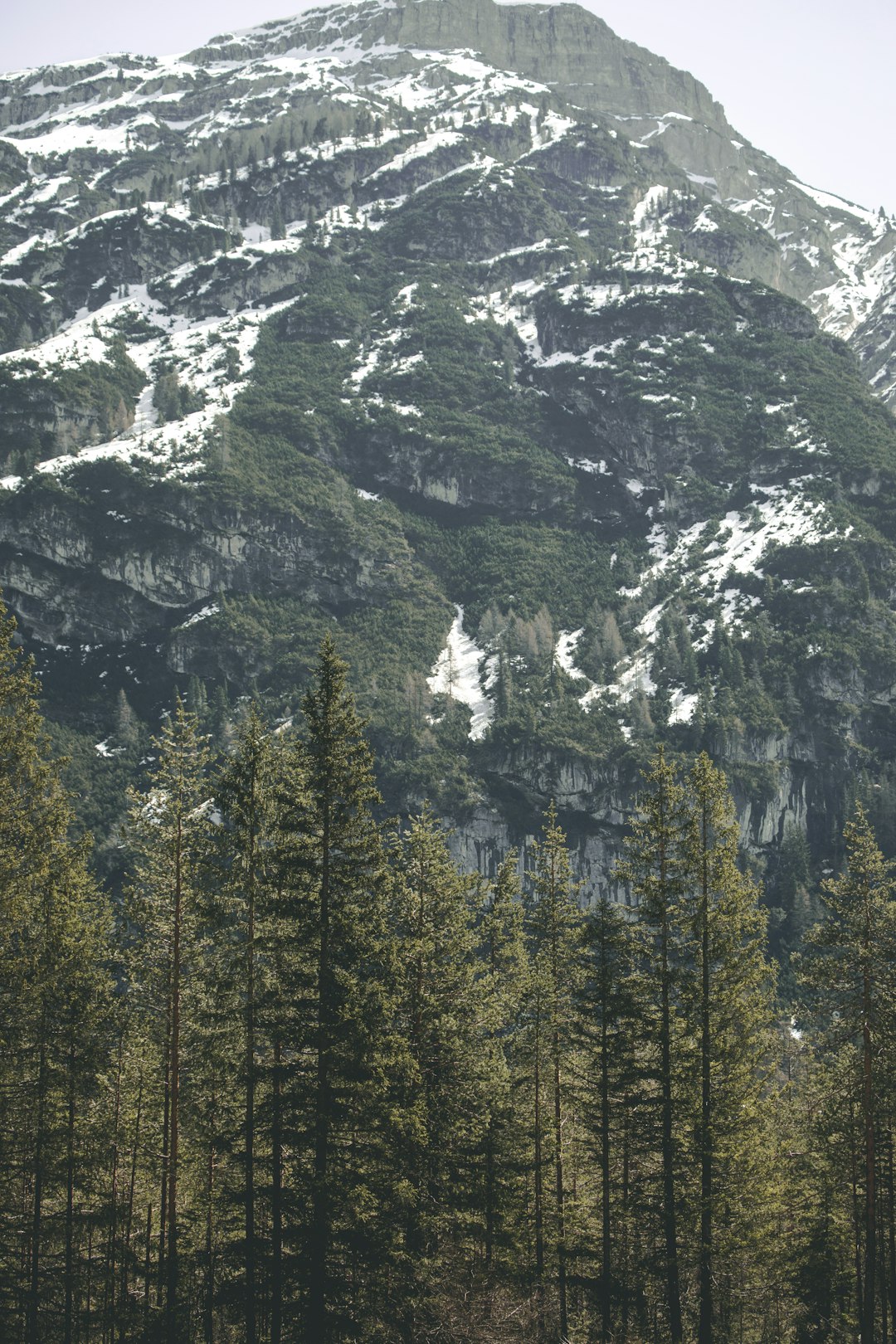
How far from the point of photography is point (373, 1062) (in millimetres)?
31984

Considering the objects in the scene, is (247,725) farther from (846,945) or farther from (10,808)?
(846,945)

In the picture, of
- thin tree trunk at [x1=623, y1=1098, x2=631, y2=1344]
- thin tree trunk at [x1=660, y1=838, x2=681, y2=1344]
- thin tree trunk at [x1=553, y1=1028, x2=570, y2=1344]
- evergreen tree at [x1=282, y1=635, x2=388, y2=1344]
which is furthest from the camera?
thin tree trunk at [x1=553, y1=1028, x2=570, y2=1344]

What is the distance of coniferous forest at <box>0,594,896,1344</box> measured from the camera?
32469 millimetres

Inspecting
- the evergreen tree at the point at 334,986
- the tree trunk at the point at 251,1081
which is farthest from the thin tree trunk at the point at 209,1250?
the evergreen tree at the point at 334,986

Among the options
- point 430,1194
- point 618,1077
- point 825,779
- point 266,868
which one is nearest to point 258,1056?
point 266,868

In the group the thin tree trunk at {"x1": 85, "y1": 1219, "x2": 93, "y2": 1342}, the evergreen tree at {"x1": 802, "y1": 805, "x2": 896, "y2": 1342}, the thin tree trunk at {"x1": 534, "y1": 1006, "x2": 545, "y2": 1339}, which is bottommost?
the thin tree trunk at {"x1": 85, "y1": 1219, "x2": 93, "y2": 1342}

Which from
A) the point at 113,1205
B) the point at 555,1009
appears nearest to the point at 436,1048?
the point at 555,1009

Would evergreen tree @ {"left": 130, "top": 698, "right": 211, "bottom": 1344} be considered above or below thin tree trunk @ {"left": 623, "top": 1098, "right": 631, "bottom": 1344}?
above

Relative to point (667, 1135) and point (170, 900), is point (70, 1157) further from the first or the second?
point (667, 1135)

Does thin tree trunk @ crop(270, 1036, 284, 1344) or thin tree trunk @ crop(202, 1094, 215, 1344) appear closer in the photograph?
thin tree trunk @ crop(270, 1036, 284, 1344)

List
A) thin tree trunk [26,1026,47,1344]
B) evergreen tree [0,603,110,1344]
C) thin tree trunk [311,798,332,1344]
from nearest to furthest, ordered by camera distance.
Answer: thin tree trunk [311,798,332,1344], evergreen tree [0,603,110,1344], thin tree trunk [26,1026,47,1344]

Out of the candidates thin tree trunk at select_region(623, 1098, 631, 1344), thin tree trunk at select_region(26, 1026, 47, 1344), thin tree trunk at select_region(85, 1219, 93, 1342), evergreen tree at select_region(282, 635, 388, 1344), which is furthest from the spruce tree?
thin tree trunk at select_region(85, 1219, 93, 1342)

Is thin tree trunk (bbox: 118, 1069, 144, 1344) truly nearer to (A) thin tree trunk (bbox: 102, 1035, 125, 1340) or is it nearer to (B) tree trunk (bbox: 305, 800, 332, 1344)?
(A) thin tree trunk (bbox: 102, 1035, 125, 1340)

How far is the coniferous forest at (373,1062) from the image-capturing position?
107 feet
